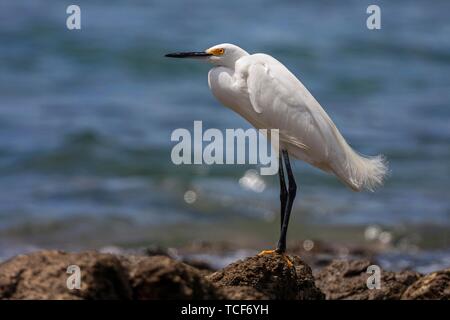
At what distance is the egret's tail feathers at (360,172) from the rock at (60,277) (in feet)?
8.08

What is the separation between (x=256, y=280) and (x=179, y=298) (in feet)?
3.87

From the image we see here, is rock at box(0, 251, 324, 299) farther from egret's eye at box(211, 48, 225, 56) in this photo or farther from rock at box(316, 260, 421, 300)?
egret's eye at box(211, 48, 225, 56)

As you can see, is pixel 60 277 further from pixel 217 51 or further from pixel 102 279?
pixel 217 51

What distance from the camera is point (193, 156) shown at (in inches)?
547

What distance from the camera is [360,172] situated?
657 centimetres

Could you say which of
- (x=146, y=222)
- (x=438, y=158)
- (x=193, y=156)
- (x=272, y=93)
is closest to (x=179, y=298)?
(x=272, y=93)

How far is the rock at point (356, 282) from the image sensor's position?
6.45 meters

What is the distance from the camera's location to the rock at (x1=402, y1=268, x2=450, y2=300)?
226 inches

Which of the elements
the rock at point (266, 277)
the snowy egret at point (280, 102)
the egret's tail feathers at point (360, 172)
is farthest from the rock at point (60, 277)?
the egret's tail feathers at point (360, 172)

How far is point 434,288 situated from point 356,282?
936 mm

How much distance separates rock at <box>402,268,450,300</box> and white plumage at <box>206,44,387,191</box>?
3.07 ft

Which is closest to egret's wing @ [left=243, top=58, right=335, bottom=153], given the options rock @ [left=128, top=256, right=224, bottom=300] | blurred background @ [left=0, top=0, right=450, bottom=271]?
rock @ [left=128, top=256, right=224, bottom=300]

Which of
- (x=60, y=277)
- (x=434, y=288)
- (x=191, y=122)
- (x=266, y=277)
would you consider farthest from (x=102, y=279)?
(x=191, y=122)
